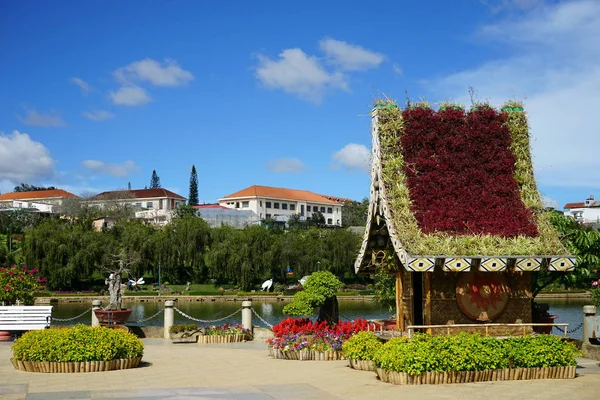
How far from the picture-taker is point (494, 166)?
1653 centimetres

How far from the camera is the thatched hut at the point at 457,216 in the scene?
48.0 ft

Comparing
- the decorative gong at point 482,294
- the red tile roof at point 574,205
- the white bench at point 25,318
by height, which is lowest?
the white bench at point 25,318

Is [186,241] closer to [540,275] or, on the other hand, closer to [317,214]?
[540,275]

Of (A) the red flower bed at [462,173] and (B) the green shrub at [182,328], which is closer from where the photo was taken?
(A) the red flower bed at [462,173]

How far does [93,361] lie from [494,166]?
397 inches

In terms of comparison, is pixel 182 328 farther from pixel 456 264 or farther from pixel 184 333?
pixel 456 264

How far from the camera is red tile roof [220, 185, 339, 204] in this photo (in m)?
126

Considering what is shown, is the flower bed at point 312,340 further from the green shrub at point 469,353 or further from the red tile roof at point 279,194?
the red tile roof at point 279,194

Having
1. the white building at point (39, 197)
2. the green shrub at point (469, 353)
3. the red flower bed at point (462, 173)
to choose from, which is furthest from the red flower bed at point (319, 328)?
the white building at point (39, 197)

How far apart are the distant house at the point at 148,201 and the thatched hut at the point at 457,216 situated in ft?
305

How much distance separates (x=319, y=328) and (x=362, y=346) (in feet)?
11.1

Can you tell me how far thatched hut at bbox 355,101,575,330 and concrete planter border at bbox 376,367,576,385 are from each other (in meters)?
2.21

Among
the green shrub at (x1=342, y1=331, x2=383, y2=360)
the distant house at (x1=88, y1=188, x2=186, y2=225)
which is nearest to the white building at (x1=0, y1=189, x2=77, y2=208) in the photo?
the distant house at (x1=88, y1=188, x2=186, y2=225)

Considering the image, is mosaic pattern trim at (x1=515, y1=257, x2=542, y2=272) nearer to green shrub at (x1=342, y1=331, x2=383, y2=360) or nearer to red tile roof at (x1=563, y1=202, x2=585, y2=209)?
green shrub at (x1=342, y1=331, x2=383, y2=360)
